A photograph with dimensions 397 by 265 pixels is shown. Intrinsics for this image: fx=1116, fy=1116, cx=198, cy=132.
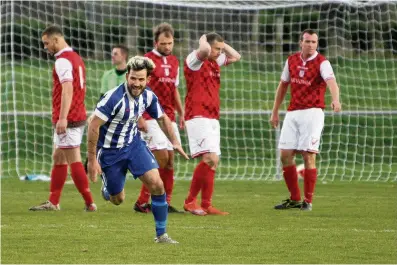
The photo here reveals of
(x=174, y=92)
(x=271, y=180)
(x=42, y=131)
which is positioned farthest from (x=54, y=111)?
(x=42, y=131)

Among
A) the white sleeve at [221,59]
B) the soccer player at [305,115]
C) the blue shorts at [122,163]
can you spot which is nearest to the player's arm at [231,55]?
the white sleeve at [221,59]

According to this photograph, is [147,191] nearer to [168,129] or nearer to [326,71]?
[168,129]

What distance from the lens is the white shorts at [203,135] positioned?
11859 mm

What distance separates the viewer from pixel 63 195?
14539 mm

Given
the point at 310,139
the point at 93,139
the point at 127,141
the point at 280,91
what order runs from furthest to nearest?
the point at 280,91 → the point at 310,139 → the point at 127,141 → the point at 93,139

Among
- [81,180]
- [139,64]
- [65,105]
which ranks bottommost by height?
[81,180]

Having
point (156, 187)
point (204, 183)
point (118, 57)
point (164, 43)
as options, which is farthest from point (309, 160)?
point (156, 187)

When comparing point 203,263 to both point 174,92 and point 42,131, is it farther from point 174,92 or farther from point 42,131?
point 42,131

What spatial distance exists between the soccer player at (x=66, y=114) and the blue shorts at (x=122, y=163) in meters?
2.22

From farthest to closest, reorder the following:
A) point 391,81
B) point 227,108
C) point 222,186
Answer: point 227,108 < point 391,81 < point 222,186

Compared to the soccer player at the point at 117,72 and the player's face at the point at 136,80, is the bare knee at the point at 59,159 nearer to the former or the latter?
the soccer player at the point at 117,72

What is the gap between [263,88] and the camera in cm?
2147

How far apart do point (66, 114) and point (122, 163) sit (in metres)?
2.36

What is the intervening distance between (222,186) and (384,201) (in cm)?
334
